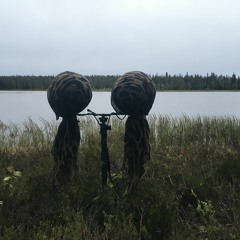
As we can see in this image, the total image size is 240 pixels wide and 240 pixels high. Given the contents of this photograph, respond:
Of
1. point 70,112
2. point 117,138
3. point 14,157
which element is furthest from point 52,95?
point 117,138

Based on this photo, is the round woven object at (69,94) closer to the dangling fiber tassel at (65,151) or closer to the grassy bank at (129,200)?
the dangling fiber tassel at (65,151)

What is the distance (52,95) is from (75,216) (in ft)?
4.84

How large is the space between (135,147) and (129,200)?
0.61m

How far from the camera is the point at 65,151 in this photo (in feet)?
15.5

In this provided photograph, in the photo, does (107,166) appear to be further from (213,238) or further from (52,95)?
(213,238)

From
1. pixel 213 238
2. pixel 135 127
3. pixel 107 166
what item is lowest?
pixel 213 238

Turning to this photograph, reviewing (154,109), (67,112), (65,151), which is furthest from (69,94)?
(154,109)

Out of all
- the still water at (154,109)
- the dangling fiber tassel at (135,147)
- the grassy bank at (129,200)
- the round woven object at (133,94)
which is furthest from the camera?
the still water at (154,109)

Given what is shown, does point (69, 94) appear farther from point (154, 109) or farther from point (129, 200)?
point (154, 109)

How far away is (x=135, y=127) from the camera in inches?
185

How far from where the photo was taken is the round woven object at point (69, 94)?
4.53 metres

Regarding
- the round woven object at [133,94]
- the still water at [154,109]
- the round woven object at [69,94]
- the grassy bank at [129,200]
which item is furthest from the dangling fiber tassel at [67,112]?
the still water at [154,109]

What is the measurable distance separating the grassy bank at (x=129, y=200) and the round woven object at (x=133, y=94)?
0.79 m

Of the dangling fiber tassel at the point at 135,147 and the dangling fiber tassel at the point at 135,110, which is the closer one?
the dangling fiber tassel at the point at 135,110
